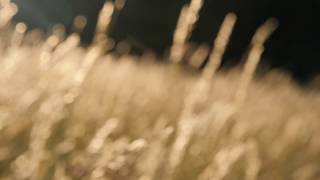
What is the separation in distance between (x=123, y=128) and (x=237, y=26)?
6.88 meters

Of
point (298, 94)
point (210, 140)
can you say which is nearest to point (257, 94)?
point (298, 94)

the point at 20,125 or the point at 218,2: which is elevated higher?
the point at 218,2

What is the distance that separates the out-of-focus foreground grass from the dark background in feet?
14.8

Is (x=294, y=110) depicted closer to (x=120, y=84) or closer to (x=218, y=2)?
(x=120, y=84)

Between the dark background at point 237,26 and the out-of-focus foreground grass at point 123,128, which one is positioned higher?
the dark background at point 237,26

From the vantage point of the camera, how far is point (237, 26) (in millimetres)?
9578

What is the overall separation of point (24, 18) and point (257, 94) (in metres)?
3.31

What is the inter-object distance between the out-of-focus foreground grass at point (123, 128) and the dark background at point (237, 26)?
4.51 m

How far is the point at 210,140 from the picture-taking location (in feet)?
8.45

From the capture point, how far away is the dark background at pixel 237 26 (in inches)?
351

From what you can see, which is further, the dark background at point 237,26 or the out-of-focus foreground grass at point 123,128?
the dark background at point 237,26

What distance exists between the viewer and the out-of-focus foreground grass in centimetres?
188

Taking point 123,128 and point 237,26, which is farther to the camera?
point 237,26

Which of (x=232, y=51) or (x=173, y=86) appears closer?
(x=173, y=86)
